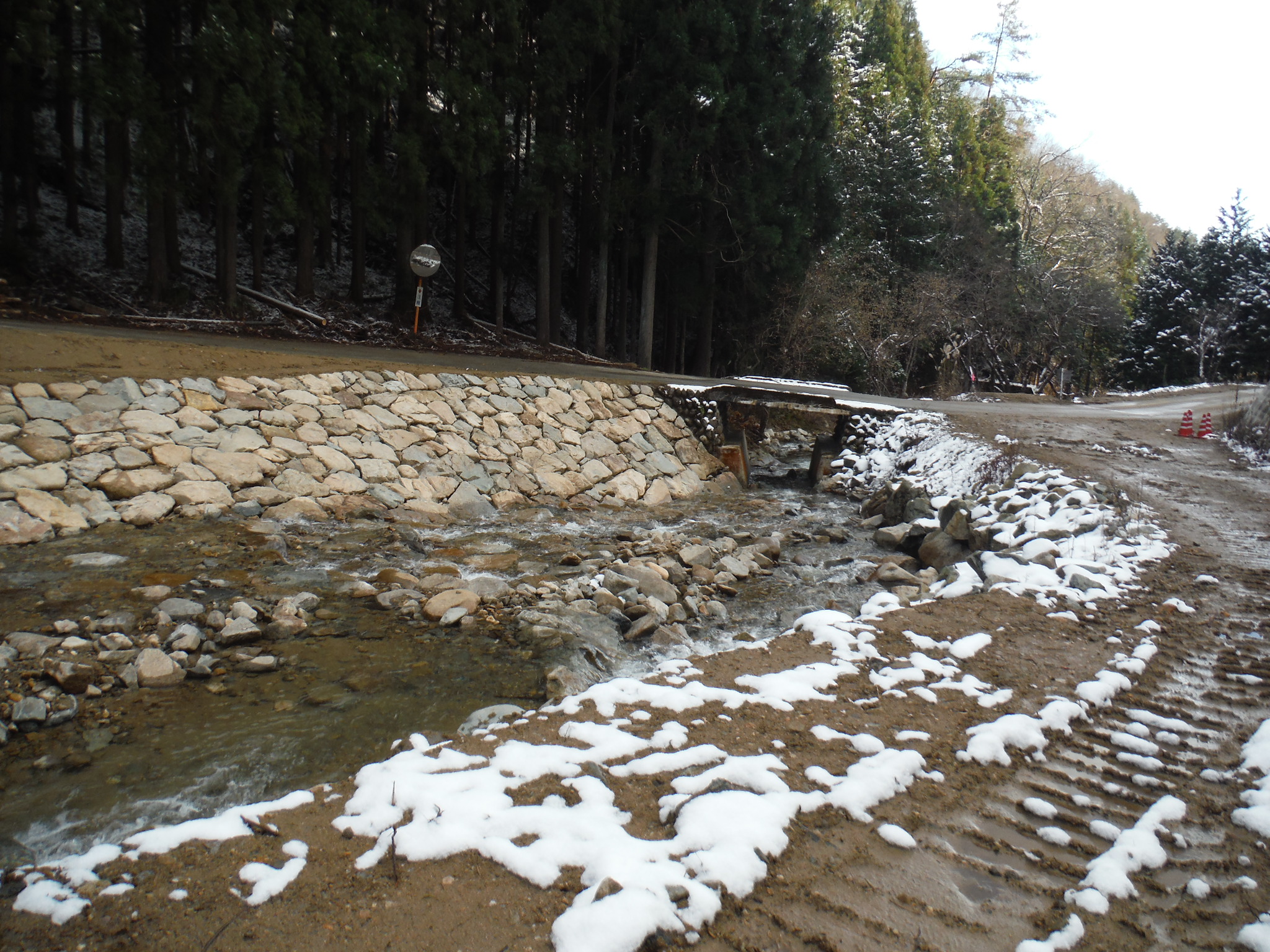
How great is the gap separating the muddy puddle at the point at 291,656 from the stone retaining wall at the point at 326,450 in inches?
15.2

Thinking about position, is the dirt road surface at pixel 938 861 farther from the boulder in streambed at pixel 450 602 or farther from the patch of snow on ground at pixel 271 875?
the boulder in streambed at pixel 450 602

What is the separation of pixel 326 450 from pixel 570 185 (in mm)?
13557

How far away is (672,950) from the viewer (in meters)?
1.97

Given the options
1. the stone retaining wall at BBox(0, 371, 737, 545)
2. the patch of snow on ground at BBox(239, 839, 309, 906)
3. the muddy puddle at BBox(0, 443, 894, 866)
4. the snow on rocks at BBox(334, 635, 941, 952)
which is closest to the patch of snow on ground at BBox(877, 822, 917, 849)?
the snow on rocks at BBox(334, 635, 941, 952)

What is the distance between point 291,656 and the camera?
4.33m

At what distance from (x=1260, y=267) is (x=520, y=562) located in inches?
1416

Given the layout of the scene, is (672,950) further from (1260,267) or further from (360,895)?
(1260,267)

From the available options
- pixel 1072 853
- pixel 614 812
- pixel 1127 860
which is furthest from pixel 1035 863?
pixel 614 812

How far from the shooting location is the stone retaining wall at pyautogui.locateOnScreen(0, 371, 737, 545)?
6125 millimetres

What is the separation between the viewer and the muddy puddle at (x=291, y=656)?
3.02 m

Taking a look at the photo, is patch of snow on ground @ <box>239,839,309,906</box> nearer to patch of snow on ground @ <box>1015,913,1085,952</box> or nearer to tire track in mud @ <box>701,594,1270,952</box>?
tire track in mud @ <box>701,594,1270,952</box>

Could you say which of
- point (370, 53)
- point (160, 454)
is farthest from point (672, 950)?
point (370, 53)

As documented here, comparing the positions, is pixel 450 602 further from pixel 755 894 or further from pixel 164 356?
pixel 164 356

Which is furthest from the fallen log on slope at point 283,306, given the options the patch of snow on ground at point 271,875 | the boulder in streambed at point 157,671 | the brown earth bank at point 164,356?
the patch of snow on ground at point 271,875
